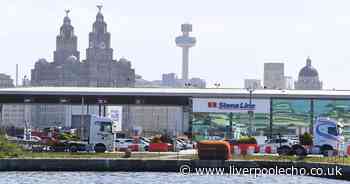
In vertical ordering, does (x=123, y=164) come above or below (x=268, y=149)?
below

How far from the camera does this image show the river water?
173 ft

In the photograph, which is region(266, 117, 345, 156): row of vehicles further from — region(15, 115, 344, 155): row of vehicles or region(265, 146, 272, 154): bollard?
region(265, 146, 272, 154): bollard

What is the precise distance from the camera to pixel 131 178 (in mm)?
55719

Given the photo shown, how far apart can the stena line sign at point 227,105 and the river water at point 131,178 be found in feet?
117

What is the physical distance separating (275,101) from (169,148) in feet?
68.7

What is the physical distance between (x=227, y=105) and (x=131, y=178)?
41.2m

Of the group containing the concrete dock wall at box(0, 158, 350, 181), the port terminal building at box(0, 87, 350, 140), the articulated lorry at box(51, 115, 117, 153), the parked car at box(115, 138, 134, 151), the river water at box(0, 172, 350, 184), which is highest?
the port terminal building at box(0, 87, 350, 140)

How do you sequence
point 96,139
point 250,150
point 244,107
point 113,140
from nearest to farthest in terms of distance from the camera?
point 250,150
point 96,139
point 113,140
point 244,107

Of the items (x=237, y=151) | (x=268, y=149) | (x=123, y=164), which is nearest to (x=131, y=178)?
(x=123, y=164)

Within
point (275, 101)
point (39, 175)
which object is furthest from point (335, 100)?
point (39, 175)

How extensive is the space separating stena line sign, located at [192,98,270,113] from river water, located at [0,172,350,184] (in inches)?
1410

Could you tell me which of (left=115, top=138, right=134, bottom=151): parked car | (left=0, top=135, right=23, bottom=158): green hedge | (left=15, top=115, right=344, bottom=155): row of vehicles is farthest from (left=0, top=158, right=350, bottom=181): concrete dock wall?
(left=115, top=138, right=134, bottom=151): parked car

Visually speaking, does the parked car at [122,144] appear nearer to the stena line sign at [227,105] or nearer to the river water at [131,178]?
the stena line sign at [227,105]

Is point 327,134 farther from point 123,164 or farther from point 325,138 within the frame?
point 123,164
